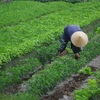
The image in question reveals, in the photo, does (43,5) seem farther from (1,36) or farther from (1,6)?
(1,36)

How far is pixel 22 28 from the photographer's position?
13.8 meters

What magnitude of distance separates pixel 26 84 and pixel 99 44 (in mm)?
4444

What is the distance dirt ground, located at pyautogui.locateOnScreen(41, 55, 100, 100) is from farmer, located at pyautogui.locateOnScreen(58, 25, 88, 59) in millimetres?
813

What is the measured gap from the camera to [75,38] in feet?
30.2

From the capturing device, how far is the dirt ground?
865cm

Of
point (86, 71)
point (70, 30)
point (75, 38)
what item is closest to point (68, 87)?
point (86, 71)

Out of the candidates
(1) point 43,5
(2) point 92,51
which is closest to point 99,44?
(2) point 92,51

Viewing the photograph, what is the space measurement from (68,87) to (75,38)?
131 cm

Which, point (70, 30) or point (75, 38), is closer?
point (75, 38)

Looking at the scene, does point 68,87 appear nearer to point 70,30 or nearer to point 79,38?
point 79,38

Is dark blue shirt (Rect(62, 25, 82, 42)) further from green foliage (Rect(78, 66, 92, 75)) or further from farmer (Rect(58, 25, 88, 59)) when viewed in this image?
green foliage (Rect(78, 66, 92, 75))

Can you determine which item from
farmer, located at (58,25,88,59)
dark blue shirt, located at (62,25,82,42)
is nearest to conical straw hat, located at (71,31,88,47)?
farmer, located at (58,25,88,59)

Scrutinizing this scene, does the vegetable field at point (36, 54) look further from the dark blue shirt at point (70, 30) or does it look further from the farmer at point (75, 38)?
the dark blue shirt at point (70, 30)

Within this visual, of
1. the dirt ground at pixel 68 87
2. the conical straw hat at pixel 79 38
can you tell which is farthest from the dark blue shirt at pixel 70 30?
the dirt ground at pixel 68 87
